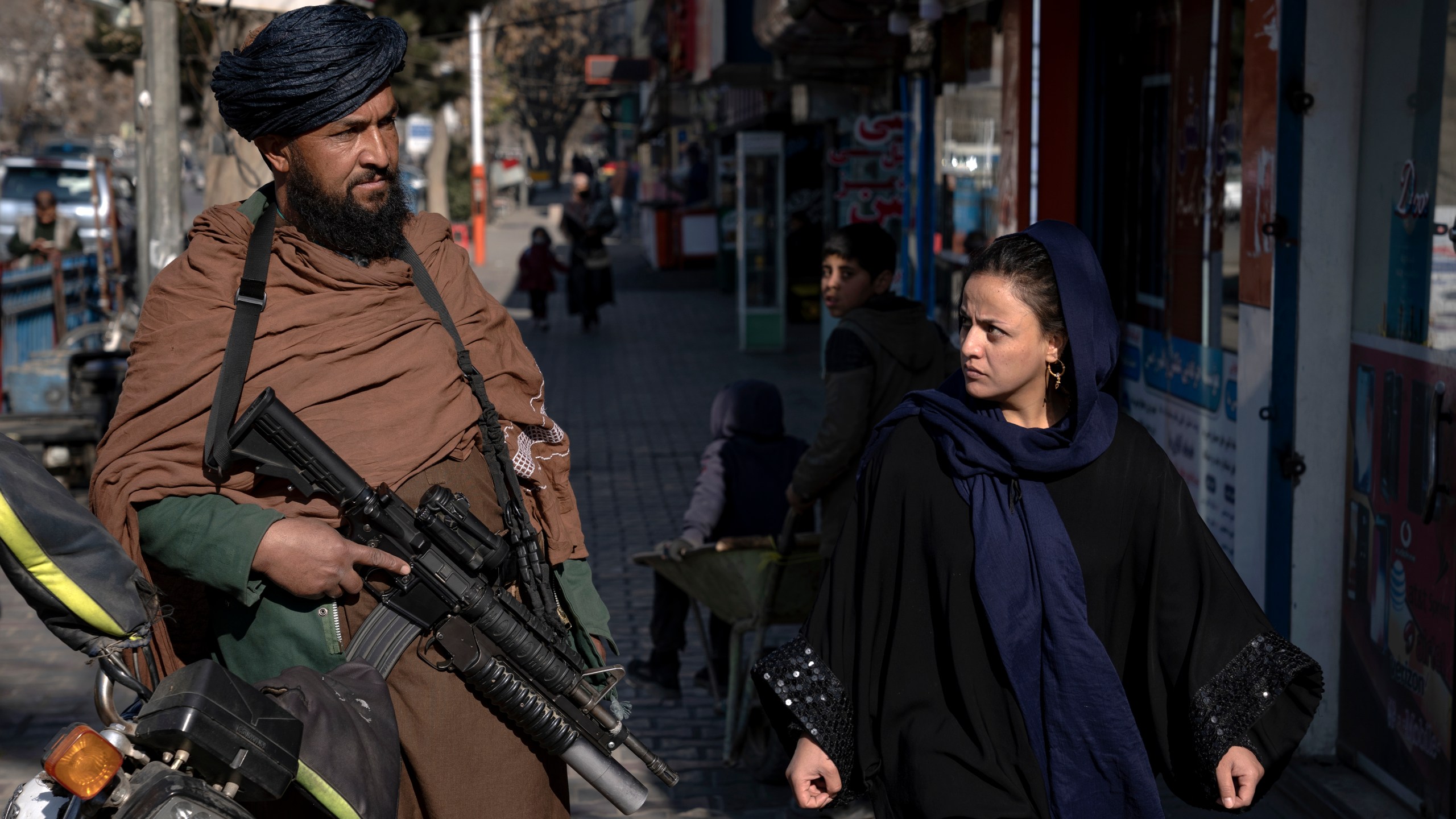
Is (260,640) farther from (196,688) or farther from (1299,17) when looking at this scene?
(1299,17)

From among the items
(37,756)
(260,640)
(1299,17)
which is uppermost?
(1299,17)

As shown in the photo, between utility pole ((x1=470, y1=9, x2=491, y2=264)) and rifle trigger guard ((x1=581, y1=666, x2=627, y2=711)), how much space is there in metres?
26.4

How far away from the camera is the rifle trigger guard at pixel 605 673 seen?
8.92 feet

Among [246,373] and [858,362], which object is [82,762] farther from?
[858,362]

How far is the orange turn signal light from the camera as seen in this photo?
1.93m

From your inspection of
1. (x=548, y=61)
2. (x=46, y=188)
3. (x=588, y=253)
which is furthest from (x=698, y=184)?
(x=548, y=61)

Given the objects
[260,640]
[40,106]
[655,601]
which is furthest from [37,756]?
[40,106]

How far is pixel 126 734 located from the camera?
6.78 feet

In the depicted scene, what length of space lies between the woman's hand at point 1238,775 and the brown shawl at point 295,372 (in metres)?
1.37

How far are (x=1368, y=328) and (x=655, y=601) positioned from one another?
2767 mm

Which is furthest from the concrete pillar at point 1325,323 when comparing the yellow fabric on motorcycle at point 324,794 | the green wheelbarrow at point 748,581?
the yellow fabric on motorcycle at point 324,794

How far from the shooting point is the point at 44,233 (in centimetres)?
1814

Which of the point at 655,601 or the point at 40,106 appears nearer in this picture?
the point at 655,601

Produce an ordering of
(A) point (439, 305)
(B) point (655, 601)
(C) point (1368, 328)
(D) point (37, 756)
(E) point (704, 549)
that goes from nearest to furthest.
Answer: (A) point (439, 305), (C) point (1368, 328), (E) point (704, 549), (D) point (37, 756), (B) point (655, 601)
